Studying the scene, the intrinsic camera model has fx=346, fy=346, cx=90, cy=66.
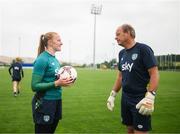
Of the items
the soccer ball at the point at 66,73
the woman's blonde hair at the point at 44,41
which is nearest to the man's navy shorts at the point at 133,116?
the soccer ball at the point at 66,73

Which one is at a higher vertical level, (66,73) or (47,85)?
(66,73)

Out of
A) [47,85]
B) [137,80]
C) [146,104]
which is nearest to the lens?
[47,85]

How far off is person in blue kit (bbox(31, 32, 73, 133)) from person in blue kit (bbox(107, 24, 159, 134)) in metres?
1.02

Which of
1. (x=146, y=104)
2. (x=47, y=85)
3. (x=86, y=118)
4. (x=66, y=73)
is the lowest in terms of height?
(x=86, y=118)

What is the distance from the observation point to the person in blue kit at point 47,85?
16.6ft

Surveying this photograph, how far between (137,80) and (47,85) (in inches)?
58.0

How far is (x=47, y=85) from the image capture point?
502 cm

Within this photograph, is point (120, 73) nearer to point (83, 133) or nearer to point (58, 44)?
point (58, 44)

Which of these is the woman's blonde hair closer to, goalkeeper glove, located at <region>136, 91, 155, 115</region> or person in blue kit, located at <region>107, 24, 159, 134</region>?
person in blue kit, located at <region>107, 24, 159, 134</region>

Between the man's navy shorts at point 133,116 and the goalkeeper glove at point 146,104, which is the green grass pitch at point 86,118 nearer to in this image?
the man's navy shorts at point 133,116

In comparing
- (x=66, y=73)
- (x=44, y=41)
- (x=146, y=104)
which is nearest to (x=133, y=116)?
(x=146, y=104)

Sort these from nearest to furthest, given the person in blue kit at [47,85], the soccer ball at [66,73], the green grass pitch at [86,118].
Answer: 1. the person in blue kit at [47,85]
2. the soccer ball at [66,73]
3. the green grass pitch at [86,118]

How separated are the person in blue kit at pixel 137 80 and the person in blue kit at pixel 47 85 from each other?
3.35 ft

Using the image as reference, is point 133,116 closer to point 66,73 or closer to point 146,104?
point 146,104
